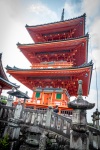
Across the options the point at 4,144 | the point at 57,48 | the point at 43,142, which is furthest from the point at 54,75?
the point at 4,144

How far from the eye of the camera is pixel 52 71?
13141 millimetres

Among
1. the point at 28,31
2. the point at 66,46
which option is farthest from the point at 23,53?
the point at 66,46

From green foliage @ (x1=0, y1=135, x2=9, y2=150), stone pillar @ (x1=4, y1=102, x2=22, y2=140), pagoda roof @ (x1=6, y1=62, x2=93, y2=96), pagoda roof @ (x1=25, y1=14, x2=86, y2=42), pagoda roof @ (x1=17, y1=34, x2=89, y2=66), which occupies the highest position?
pagoda roof @ (x1=25, y1=14, x2=86, y2=42)

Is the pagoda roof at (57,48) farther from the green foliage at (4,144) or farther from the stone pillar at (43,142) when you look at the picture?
the green foliage at (4,144)

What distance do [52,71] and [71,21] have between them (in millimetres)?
7873

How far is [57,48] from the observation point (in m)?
15.4

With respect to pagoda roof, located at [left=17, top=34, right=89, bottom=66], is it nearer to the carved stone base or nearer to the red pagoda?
the red pagoda

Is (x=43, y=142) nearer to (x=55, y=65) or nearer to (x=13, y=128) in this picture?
(x=13, y=128)

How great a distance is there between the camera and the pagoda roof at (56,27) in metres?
15.8

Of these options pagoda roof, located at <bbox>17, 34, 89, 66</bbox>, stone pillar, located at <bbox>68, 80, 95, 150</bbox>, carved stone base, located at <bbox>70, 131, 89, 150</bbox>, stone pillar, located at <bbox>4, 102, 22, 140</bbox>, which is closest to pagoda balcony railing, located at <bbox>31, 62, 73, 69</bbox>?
pagoda roof, located at <bbox>17, 34, 89, 66</bbox>

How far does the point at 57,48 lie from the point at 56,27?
11.8ft

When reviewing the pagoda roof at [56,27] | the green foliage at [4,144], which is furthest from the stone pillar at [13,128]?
the pagoda roof at [56,27]

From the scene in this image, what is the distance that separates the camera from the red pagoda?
1327 centimetres

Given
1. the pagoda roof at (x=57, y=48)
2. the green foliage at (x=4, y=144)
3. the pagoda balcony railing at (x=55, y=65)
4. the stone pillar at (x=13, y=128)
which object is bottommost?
the green foliage at (x=4, y=144)
